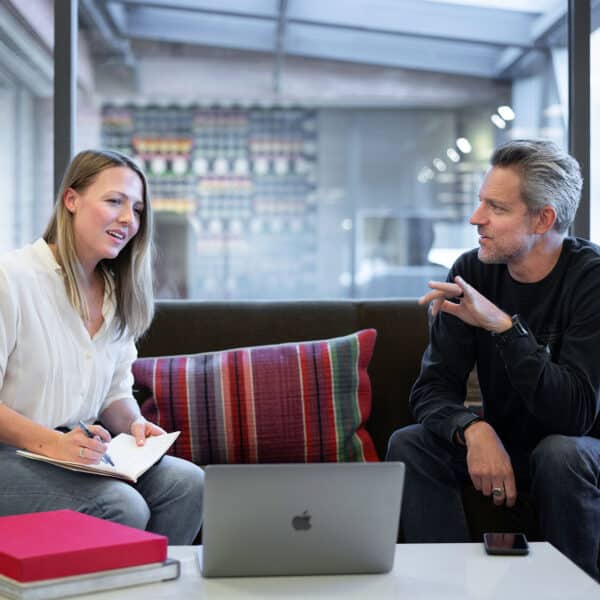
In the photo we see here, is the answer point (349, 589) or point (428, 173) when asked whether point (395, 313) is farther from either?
point (428, 173)

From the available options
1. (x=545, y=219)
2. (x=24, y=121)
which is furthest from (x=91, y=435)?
(x=24, y=121)

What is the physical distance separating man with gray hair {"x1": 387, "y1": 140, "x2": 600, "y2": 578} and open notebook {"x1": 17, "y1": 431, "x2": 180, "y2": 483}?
0.57 m

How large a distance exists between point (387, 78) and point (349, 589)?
154 inches

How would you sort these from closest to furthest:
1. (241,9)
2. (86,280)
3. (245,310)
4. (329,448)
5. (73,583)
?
(73,583) < (86,280) < (329,448) < (245,310) < (241,9)

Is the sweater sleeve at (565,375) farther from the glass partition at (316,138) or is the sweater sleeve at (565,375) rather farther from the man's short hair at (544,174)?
the glass partition at (316,138)

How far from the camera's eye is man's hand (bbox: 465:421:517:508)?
197 centimetres

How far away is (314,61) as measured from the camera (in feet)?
15.4

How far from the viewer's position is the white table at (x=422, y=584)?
1209 mm

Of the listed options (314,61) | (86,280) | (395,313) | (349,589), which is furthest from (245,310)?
(314,61)

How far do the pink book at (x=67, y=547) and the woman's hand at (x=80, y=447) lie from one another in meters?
0.36

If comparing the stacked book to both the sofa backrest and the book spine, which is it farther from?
the sofa backrest

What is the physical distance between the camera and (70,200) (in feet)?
6.82

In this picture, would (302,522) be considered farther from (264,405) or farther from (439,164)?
(439,164)

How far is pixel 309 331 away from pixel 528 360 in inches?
30.2
